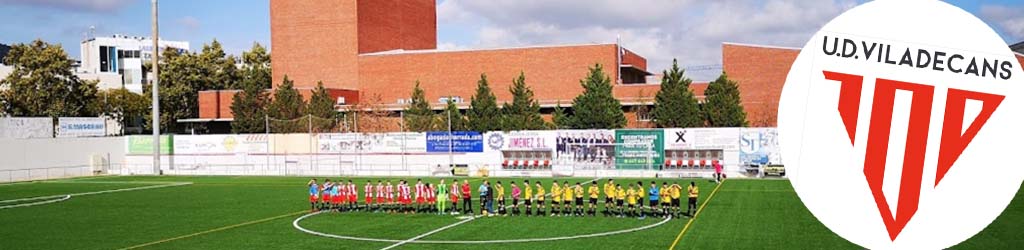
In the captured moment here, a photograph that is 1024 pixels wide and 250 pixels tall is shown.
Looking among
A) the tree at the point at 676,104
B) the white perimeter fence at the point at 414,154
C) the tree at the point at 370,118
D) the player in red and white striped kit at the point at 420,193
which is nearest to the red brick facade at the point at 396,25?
the tree at the point at 370,118

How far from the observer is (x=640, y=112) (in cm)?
6031

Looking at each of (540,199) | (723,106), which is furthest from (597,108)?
(540,199)

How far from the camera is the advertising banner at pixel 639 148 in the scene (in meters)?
46.3

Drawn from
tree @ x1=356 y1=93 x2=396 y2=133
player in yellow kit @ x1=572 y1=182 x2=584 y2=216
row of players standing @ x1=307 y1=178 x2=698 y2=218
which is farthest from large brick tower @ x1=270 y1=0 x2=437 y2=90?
player in yellow kit @ x1=572 y1=182 x2=584 y2=216

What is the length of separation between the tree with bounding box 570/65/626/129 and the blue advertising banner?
7.69 metres

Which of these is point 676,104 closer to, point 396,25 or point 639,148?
point 639,148

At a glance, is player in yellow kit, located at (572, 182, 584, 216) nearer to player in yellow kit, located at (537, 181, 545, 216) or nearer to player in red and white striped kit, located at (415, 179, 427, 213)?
player in yellow kit, located at (537, 181, 545, 216)

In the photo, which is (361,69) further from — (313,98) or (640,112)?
(640,112)

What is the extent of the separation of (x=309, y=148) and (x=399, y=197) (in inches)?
1112

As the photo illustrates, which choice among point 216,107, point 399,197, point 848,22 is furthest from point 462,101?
point 848,22

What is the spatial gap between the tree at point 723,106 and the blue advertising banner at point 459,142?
15.3 metres

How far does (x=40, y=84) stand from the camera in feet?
221

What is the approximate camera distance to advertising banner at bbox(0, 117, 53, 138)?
170 ft

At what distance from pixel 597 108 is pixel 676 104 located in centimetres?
512
